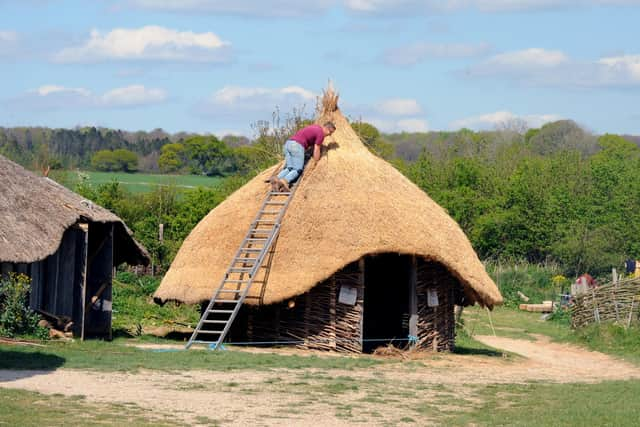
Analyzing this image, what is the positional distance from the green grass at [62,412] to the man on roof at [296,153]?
10707 mm

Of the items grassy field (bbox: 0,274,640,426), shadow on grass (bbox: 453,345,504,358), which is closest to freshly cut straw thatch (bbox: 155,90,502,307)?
grassy field (bbox: 0,274,640,426)

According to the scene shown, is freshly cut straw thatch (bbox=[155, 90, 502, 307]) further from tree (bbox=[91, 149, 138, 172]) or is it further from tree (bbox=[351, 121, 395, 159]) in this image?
tree (bbox=[91, 149, 138, 172])

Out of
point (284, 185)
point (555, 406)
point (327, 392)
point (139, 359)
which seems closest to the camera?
point (555, 406)

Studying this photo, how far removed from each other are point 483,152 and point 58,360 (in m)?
56.5

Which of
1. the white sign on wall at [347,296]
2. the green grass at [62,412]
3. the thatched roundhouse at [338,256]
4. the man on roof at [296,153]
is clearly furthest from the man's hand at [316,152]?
the green grass at [62,412]

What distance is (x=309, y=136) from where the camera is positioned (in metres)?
25.0

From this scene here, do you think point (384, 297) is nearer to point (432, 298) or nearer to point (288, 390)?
point (432, 298)

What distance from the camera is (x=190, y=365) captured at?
61.5 feet

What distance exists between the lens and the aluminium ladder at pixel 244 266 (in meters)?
22.0

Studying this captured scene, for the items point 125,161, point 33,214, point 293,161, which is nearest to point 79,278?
point 33,214

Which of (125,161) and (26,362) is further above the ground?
(125,161)

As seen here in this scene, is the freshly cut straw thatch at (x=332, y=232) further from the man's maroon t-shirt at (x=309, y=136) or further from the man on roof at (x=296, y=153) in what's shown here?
the man's maroon t-shirt at (x=309, y=136)

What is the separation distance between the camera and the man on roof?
24.6 meters

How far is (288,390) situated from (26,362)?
428cm
